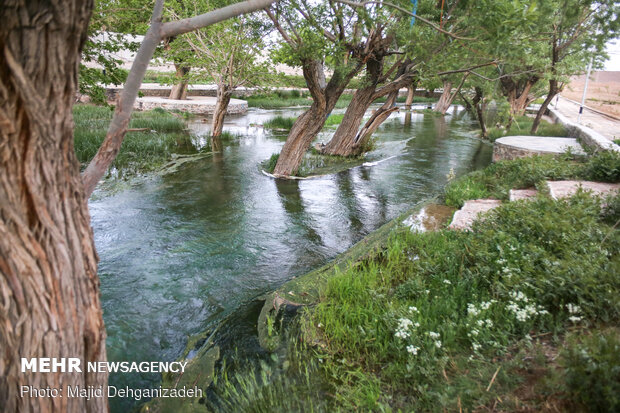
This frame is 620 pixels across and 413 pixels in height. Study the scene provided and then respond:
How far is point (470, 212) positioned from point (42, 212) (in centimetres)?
537

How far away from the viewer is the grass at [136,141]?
32.3 ft

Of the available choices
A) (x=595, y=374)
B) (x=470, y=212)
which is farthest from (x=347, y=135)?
(x=595, y=374)

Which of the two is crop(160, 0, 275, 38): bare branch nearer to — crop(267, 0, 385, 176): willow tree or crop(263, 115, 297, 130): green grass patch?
crop(267, 0, 385, 176): willow tree

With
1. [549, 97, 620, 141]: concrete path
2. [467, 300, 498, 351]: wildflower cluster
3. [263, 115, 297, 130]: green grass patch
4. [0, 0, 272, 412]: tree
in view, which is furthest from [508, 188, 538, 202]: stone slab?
[263, 115, 297, 130]: green grass patch

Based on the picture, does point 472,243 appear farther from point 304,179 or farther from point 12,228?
point 304,179

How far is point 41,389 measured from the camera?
1.79m

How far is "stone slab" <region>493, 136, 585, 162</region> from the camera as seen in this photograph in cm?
864

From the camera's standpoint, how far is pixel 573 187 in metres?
5.82

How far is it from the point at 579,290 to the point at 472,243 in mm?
1270

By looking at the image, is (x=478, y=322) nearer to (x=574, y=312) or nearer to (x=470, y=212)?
(x=574, y=312)

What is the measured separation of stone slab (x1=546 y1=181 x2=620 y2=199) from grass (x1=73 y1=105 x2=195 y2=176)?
297 inches

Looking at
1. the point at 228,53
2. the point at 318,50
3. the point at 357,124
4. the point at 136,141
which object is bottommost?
the point at 136,141

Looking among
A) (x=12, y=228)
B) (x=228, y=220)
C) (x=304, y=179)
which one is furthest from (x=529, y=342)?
(x=304, y=179)

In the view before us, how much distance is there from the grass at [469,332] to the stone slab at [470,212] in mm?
741
